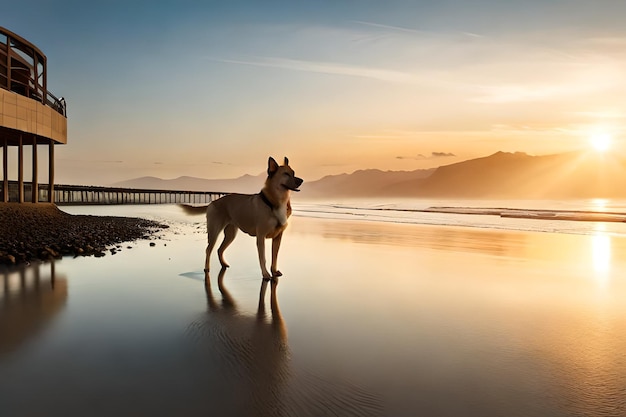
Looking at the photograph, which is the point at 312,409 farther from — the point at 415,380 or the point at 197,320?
the point at 197,320

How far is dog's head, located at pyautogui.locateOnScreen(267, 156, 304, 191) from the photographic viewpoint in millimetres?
6777

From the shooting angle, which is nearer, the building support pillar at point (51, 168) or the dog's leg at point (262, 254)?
the dog's leg at point (262, 254)

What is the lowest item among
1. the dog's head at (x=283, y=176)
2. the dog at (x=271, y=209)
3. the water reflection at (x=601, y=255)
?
the water reflection at (x=601, y=255)

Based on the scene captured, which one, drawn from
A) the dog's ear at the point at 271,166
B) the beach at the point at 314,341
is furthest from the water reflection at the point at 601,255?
the dog's ear at the point at 271,166

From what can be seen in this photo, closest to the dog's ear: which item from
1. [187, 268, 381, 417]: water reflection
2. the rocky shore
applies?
[187, 268, 381, 417]: water reflection

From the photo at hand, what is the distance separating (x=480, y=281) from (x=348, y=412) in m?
4.82

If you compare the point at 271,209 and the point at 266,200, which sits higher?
the point at 266,200

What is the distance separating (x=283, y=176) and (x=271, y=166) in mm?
246

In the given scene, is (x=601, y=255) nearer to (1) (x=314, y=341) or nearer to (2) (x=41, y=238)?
(1) (x=314, y=341)

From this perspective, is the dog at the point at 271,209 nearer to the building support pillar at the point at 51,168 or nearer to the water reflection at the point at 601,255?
the water reflection at the point at 601,255

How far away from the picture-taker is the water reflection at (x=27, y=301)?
12.9ft

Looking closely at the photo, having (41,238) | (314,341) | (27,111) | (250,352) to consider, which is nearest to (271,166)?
(314,341)

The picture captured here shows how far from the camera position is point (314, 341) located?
12.3 feet

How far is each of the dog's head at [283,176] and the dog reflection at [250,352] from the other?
6.49 feet
